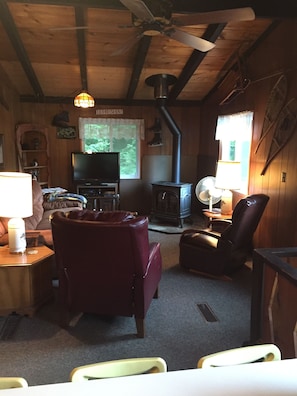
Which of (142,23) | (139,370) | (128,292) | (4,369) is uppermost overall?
(142,23)

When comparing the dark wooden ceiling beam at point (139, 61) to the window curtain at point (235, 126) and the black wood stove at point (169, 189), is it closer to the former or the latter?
the black wood stove at point (169, 189)

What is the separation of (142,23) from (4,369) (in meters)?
3.04

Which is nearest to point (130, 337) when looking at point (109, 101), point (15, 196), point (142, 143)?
point (15, 196)

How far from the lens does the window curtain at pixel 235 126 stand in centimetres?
469

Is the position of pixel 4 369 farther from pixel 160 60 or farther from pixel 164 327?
pixel 160 60

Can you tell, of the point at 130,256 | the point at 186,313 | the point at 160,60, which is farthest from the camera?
the point at 160,60

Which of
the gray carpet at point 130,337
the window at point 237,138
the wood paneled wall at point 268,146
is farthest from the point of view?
the window at point 237,138

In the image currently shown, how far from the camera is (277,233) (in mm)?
4008

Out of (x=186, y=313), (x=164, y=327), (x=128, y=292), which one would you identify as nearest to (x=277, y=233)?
(x=186, y=313)

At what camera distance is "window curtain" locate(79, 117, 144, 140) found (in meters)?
6.82

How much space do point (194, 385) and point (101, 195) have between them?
5.69m

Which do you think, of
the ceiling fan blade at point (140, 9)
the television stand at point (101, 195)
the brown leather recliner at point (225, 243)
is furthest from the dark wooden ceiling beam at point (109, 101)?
the ceiling fan blade at point (140, 9)

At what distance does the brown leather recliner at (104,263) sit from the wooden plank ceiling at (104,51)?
2.05 metres

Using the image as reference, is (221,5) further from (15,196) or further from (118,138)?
(118,138)
